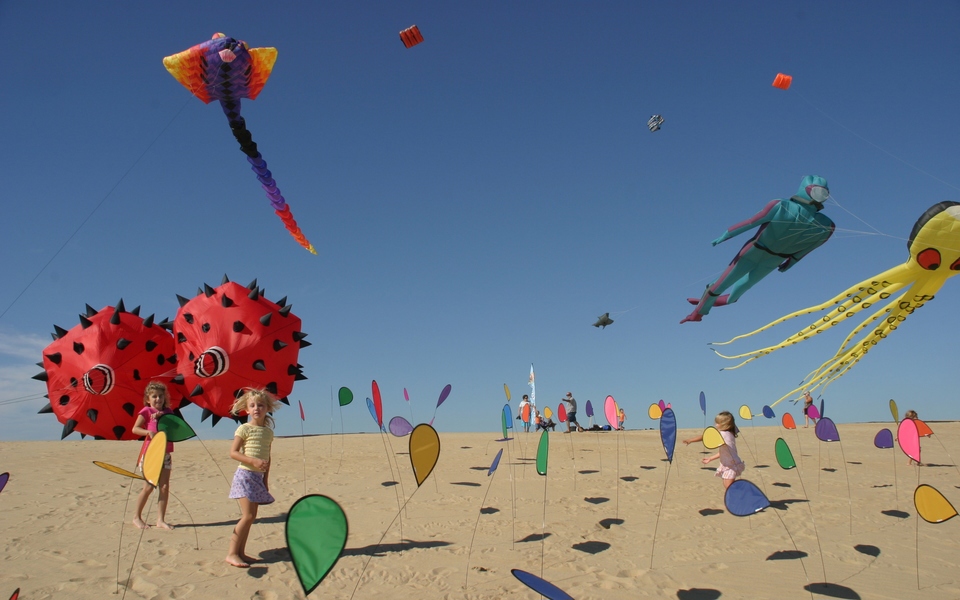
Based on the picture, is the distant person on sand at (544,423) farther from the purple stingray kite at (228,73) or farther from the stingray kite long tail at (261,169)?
the purple stingray kite at (228,73)

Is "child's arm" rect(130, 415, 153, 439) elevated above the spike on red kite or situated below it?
below

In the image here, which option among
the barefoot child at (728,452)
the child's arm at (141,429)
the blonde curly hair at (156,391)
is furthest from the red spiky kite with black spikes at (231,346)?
the barefoot child at (728,452)

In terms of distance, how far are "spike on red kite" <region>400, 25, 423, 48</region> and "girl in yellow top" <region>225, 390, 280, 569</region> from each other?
5463mm

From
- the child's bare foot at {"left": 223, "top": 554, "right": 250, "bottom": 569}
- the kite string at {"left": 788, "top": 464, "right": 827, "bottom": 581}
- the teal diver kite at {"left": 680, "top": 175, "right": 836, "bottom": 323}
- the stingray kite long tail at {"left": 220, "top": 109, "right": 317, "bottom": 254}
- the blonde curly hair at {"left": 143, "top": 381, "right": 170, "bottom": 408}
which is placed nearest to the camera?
the child's bare foot at {"left": 223, "top": 554, "right": 250, "bottom": 569}

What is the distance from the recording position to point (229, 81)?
7.09m

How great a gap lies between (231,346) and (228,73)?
4.02m

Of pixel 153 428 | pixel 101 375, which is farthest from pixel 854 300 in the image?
pixel 101 375

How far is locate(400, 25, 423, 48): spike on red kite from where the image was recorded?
7777mm

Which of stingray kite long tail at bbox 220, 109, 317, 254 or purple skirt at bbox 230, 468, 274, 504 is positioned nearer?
purple skirt at bbox 230, 468, 274, 504

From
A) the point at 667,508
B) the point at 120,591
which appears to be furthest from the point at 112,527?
the point at 667,508

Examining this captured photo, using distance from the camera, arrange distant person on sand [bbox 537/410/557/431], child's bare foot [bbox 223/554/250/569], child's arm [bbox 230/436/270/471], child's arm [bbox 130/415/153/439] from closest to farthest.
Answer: child's arm [bbox 230/436/270/471] → child's bare foot [bbox 223/554/250/569] → child's arm [bbox 130/415/153/439] → distant person on sand [bbox 537/410/557/431]

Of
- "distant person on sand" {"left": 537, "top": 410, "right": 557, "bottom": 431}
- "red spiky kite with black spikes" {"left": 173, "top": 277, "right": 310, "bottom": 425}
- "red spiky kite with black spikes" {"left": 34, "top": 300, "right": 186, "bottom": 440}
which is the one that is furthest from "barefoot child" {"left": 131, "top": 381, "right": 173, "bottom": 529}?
"distant person on sand" {"left": 537, "top": 410, "right": 557, "bottom": 431}

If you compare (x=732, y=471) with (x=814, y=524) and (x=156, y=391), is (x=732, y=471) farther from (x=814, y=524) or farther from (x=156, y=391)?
(x=156, y=391)

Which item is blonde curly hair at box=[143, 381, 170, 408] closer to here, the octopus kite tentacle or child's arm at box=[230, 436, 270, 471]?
child's arm at box=[230, 436, 270, 471]
